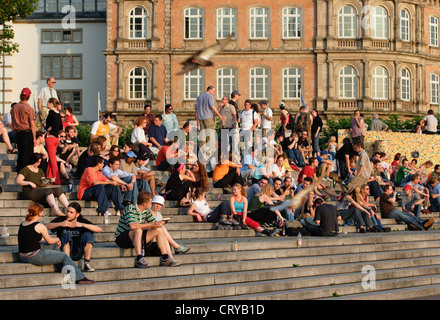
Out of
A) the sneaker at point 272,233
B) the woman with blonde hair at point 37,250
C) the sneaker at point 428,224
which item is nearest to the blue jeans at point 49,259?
the woman with blonde hair at point 37,250

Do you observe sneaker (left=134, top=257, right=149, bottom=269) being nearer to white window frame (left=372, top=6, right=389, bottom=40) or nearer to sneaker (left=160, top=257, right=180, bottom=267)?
sneaker (left=160, top=257, right=180, bottom=267)

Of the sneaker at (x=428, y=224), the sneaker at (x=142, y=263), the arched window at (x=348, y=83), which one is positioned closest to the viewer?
the sneaker at (x=142, y=263)

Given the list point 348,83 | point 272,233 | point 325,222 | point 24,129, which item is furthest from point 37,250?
point 348,83

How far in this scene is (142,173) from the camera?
19.4 m

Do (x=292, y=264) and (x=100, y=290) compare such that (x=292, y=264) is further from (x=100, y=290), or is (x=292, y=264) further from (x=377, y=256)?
(x=100, y=290)

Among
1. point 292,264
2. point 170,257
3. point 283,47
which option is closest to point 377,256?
point 292,264

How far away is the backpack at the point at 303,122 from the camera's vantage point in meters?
28.4

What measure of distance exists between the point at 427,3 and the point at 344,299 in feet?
151

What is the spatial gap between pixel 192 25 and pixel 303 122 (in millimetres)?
28241

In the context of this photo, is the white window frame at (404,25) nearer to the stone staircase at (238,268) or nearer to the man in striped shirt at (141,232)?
the stone staircase at (238,268)

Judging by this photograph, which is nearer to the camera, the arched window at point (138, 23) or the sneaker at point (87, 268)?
the sneaker at point (87, 268)

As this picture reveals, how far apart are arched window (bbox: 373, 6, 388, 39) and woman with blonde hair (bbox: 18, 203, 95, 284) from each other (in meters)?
44.5

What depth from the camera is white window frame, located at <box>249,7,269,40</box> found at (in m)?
55.2

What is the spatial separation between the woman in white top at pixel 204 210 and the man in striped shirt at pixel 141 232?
3524 millimetres
